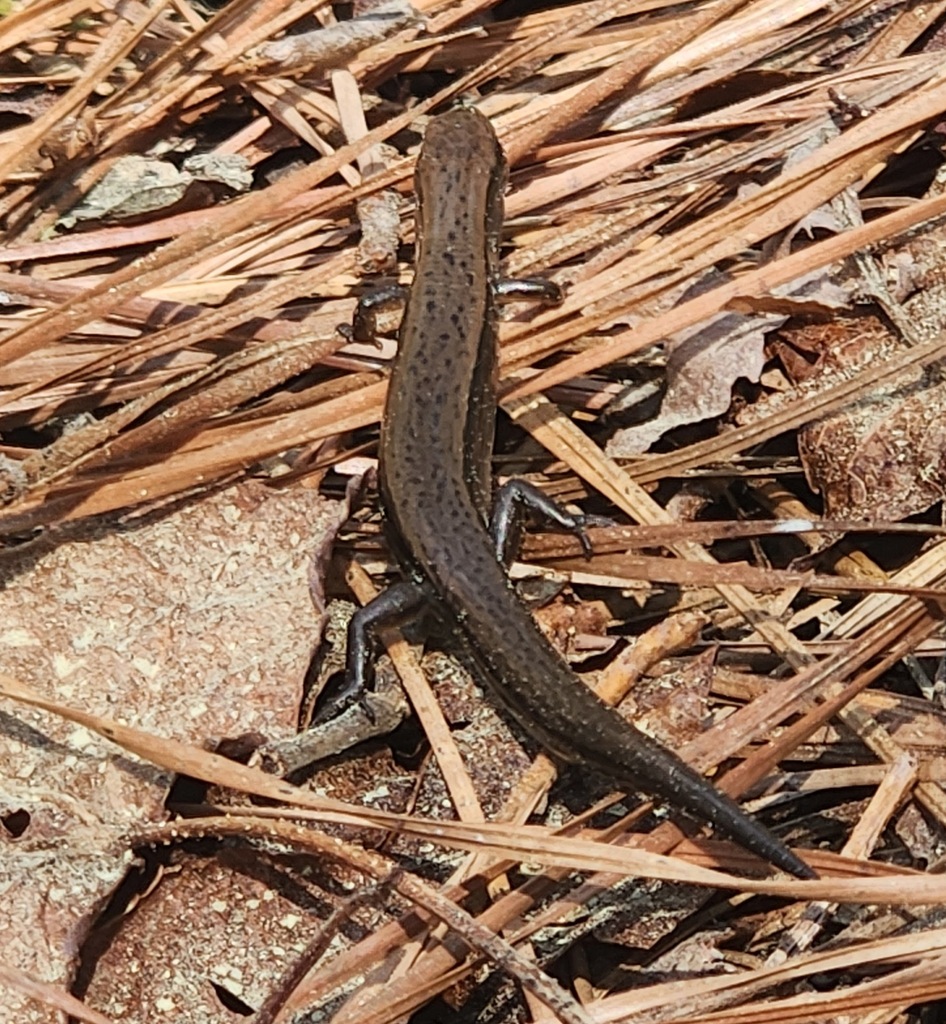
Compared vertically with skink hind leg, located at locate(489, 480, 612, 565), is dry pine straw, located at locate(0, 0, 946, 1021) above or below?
above

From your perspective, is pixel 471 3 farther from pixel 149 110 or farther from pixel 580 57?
pixel 149 110

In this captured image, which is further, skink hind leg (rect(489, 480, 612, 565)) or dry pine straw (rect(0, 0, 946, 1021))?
skink hind leg (rect(489, 480, 612, 565))

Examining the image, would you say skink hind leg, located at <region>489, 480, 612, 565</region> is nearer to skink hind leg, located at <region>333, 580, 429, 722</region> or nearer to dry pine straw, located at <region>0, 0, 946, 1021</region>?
dry pine straw, located at <region>0, 0, 946, 1021</region>

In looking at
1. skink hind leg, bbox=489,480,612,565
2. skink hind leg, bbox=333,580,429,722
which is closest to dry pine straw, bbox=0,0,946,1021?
skink hind leg, bbox=489,480,612,565

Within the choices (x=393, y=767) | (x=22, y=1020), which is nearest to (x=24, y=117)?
(x=393, y=767)

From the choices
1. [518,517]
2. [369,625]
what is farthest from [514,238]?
[369,625]

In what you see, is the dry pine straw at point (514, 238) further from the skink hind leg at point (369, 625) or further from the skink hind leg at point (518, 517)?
the skink hind leg at point (369, 625)

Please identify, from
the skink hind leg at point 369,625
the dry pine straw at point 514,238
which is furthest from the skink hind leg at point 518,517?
the skink hind leg at point 369,625
